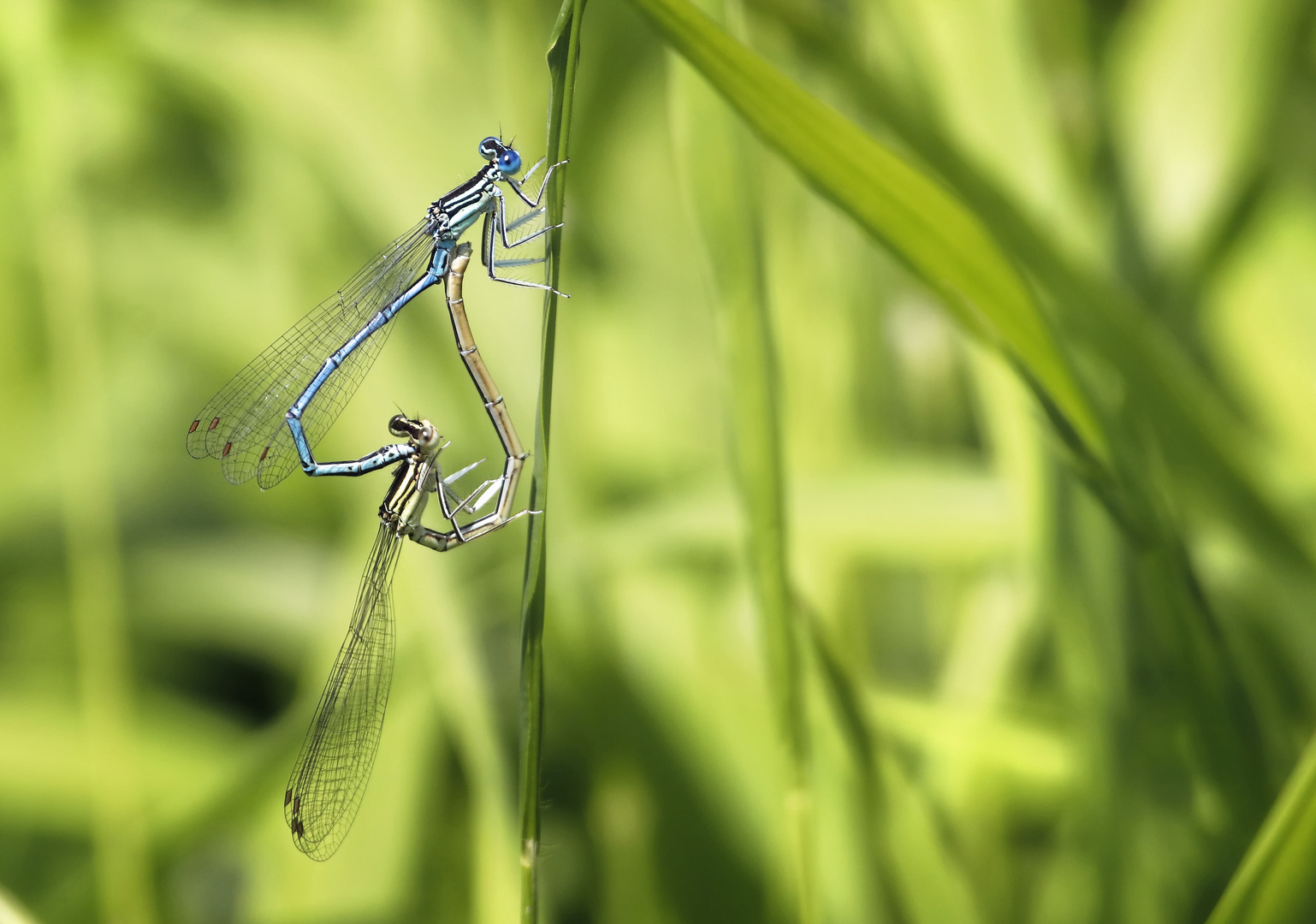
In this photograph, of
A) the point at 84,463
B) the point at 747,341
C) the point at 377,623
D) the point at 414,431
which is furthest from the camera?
the point at 84,463

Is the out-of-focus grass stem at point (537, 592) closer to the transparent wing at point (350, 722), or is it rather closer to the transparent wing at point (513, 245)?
the transparent wing at point (513, 245)

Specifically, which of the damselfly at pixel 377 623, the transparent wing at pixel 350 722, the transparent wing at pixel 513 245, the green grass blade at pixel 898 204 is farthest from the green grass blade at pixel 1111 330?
the transparent wing at pixel 350 722

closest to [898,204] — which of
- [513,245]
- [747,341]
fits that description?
[747,341]

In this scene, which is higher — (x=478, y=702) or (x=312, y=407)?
(x=312, y=407)

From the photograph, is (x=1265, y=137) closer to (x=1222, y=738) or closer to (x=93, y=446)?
(x=1222, y=738)

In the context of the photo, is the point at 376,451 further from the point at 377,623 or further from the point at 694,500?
the point at 694,500

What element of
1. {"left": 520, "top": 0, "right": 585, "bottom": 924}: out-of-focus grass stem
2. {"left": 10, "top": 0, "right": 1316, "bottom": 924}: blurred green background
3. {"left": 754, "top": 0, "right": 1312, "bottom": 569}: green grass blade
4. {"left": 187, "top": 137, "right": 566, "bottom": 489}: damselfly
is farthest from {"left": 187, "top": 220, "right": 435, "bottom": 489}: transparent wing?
{"left": 520, "top": 0, "right": 585, "bottom": 924}: out-of-focus grass stem

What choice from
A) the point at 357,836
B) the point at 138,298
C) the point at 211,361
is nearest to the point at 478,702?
the point at 357,836
